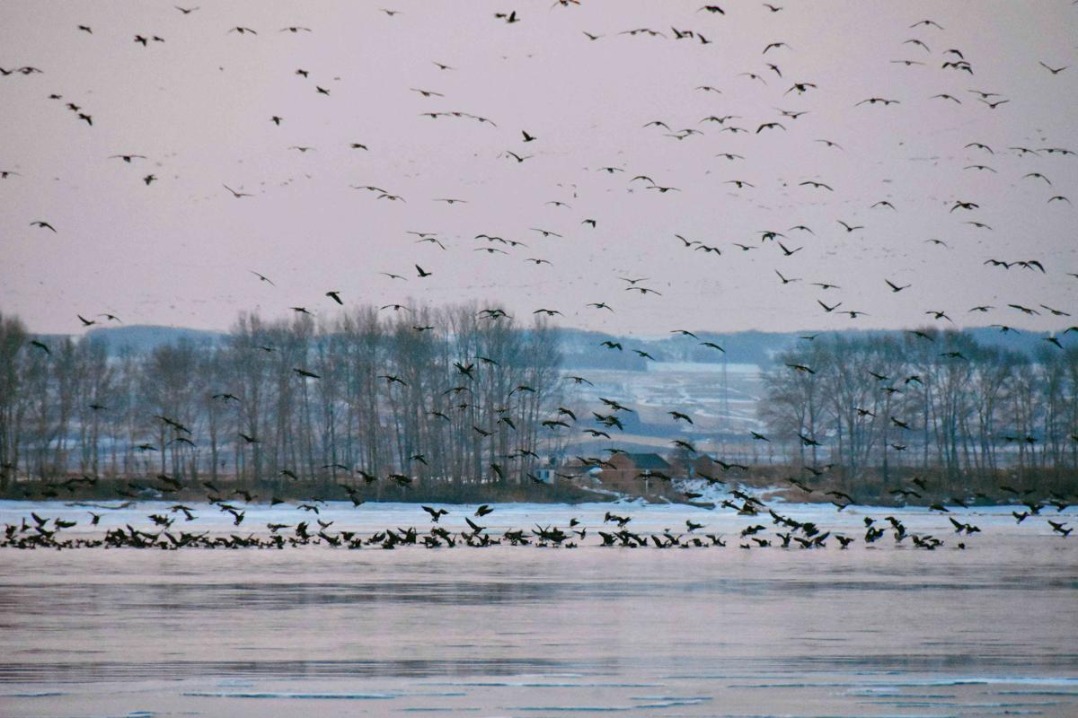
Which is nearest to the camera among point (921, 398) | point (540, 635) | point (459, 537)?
point (540, 635)

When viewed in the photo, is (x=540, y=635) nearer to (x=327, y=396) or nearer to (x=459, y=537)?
(x=459, y=537)

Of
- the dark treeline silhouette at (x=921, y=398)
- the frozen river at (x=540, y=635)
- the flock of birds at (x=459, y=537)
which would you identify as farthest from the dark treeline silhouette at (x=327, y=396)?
the frozen river at (x=540, y=635)

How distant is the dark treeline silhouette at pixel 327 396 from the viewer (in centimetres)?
9012

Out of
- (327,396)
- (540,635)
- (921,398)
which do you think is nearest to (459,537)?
(540,635)

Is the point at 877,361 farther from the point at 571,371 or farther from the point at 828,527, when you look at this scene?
the point at 571,371

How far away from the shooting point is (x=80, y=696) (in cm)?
1558

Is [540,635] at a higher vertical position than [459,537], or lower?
lower

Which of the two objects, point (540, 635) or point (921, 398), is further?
point (921, 398)

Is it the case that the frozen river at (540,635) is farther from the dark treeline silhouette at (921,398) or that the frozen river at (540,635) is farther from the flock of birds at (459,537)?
the dark treeline silhouette at (921,398)

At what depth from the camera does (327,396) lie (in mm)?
97000

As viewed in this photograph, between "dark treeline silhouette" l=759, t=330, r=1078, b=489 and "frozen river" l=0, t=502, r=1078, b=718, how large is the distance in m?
66.7

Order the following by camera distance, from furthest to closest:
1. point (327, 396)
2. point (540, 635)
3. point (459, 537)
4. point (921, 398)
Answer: point (921, 398), point (327, 396), point (459, 537), point (540, 635)

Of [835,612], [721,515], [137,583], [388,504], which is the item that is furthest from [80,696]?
[388,504]

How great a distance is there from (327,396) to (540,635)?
77.5 m
